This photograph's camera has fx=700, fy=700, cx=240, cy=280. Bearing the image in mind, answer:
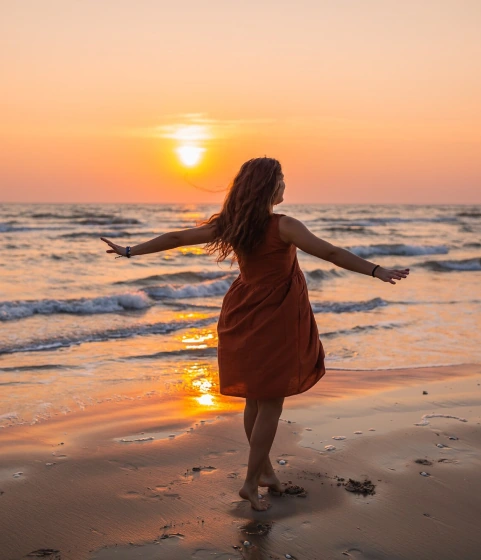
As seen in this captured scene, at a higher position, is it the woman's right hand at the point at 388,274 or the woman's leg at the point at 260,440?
the woman's right hand at the point at 388,274

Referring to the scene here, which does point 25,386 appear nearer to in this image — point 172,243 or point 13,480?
point 13,480

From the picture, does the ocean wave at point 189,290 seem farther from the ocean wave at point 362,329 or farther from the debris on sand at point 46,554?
the debris on sand at point 46,554

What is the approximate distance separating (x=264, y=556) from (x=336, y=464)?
4.52 ft

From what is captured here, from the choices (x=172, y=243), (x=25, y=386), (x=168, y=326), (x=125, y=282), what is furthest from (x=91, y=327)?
(x=172, y=243)

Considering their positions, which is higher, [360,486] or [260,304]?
[260,304]

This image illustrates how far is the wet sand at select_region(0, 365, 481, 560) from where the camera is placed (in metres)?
3.46

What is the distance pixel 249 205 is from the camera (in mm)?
3645

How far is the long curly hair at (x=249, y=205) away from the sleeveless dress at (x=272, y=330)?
117mm

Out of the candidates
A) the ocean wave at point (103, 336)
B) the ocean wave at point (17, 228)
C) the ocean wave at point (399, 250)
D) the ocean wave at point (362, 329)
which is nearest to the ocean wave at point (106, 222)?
the ocean wave at point (17, 228)

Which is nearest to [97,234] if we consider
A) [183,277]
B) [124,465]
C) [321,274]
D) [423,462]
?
[183,277]

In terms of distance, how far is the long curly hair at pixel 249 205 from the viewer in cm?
365

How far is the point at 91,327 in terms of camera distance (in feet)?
35.5

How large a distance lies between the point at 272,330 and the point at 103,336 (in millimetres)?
6536

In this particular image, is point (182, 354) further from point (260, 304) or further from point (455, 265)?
point (455, 265)
